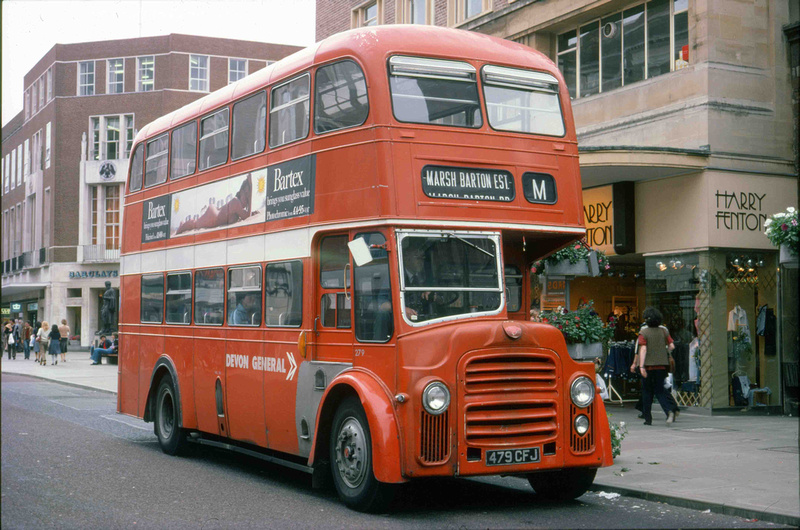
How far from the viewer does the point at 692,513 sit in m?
8.15

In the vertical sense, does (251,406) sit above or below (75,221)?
below

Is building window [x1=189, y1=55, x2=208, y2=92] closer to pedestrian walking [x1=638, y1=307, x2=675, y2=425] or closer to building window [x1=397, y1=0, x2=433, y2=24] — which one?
building window [x1=397, y1=0, x2=433, y2=24]

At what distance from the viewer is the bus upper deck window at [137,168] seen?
45.4 feet

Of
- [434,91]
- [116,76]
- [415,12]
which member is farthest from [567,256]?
[116,76]

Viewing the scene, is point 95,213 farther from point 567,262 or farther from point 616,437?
point 616,437

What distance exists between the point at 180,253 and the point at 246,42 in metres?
47.0

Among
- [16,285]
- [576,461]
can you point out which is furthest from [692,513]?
[16,285]

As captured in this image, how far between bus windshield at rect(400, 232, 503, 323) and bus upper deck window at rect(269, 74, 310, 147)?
2036 mm

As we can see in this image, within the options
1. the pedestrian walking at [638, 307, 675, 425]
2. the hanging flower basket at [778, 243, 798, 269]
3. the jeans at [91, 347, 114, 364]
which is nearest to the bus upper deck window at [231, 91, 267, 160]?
the pedestrian walking at [638, 307, 675, 425]

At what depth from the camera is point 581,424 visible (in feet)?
26.7

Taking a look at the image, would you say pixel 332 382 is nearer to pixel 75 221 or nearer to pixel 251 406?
pixel 251 406

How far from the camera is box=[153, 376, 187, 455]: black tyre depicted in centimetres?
1215

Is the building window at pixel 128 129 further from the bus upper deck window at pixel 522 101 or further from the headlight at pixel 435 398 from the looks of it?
the headlight at pixel 435 398

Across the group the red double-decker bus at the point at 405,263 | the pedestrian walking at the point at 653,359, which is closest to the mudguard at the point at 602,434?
the red double-decker bus at the point at 405,263
